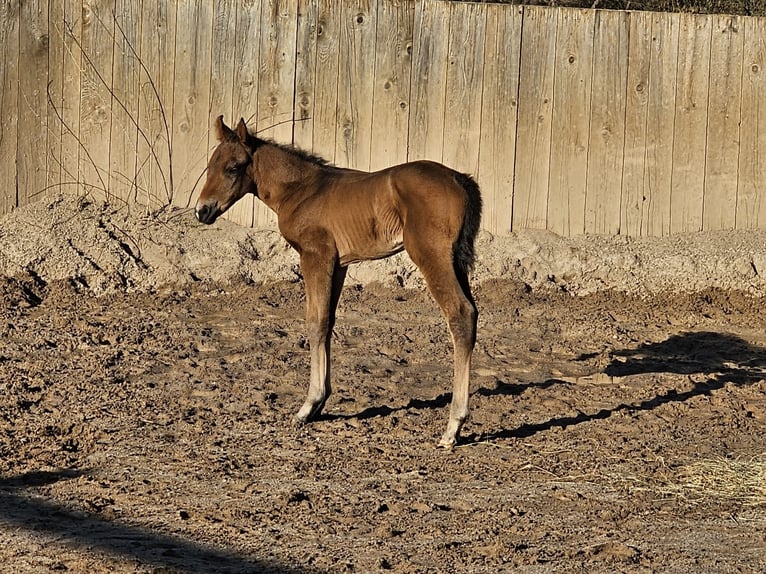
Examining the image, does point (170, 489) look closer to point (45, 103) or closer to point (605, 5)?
point (45, 103)

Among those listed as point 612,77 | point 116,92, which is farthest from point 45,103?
point 612,77

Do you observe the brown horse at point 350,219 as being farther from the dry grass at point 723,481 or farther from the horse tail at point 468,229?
the dry grass at point 723,481

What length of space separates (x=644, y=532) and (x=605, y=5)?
1004cm

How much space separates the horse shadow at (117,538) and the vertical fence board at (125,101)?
19.1 feet

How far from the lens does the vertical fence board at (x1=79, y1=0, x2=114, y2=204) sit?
1230 cm

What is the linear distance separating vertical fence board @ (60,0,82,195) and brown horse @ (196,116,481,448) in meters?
4.05

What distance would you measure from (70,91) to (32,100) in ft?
1.27

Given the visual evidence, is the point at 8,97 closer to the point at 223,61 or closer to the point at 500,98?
the point at 223,61

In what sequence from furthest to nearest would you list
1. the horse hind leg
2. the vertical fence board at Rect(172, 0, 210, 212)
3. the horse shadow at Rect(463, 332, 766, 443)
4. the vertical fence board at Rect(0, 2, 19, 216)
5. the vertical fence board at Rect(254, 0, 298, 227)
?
the vertical fence board at Rect(254, 0, 298, 227), the vertical fence board at Rect(172, 0, 210, 212), the vertical fence board at Rect(0, 2, 19, 216), the horse shadow at Rect(463, 332, 766, 443), the horse hind leg

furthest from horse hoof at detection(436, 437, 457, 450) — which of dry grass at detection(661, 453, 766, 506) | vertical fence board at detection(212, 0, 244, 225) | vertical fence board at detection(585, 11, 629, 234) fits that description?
vertical fence board at detection(585, 11, 629, 234)

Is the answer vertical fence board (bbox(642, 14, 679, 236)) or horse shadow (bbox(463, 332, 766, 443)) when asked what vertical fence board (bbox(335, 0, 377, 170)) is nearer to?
vertical fence board (bbox(642, 14, 679, 236))

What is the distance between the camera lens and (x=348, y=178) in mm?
8664

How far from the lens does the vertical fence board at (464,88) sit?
12.6 meters

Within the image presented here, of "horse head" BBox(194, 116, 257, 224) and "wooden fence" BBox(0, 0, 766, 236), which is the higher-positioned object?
"wooden fence" BBox(0, 0, 766, 236)
